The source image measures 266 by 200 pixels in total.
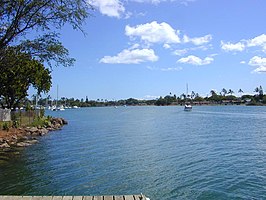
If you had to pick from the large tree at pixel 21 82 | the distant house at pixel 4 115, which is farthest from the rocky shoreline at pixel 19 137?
the large tree at pixel 21 82

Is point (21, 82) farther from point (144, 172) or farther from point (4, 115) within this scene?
point (144, 172)

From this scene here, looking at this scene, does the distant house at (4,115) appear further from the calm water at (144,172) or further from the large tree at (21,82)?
the calm water at (144,172)

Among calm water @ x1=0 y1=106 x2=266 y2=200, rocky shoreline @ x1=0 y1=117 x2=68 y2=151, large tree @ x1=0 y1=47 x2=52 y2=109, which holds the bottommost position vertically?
calm water @ x1=0 y1=106 x2=266 y2=200

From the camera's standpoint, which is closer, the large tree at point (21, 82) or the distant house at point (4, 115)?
the distant house at point (4, 115)

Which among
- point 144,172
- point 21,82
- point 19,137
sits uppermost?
point 21,82

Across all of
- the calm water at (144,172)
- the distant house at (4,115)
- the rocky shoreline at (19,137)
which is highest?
the distant house at (4,115)

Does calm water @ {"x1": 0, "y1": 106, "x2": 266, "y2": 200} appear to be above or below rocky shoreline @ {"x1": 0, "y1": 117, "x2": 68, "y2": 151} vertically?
below

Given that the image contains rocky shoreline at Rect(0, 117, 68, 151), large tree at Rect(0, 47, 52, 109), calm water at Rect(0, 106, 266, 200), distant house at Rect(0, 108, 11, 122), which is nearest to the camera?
calm water at Rect(0, 106, 266, 200)

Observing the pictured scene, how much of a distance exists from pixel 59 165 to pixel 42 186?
5.30 metres

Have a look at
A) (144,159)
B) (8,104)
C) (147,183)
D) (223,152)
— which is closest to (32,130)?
(8,104)

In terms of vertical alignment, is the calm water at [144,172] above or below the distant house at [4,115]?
below

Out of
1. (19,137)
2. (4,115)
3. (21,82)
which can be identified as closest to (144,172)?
(19,137)

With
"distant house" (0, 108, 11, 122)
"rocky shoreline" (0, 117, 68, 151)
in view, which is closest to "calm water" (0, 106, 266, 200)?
"rocky shoreline" (0, 117, 68, 151)

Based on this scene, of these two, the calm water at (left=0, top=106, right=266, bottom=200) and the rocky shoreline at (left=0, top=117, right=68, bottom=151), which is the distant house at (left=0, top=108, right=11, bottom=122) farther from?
the calm water at (left=0, top=106, right=266, bottom=200)
